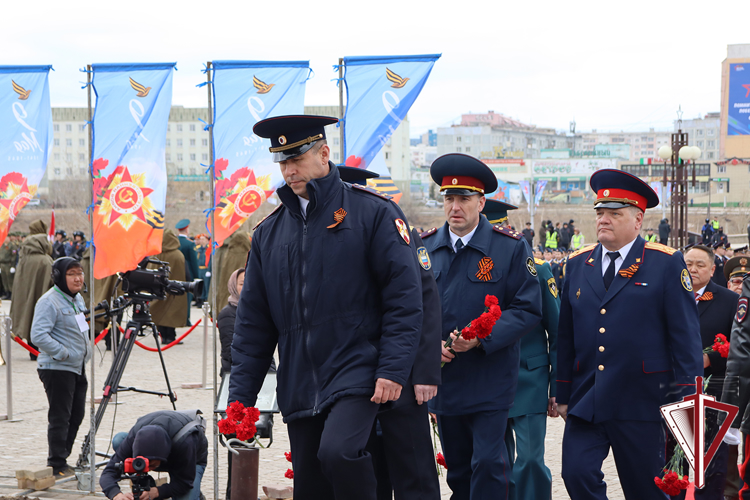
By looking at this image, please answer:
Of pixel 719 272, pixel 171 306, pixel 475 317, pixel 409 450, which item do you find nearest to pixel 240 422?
pixel 409 450

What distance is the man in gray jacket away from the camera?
679 cm

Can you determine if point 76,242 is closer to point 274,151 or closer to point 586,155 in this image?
point 274,151

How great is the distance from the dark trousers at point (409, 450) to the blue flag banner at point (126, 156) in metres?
3.92

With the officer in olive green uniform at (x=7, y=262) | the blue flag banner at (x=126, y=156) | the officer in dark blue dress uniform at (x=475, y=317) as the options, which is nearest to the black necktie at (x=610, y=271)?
the officer in dark blue dress uniform at (x=475, y=317)

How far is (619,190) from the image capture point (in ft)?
15.3

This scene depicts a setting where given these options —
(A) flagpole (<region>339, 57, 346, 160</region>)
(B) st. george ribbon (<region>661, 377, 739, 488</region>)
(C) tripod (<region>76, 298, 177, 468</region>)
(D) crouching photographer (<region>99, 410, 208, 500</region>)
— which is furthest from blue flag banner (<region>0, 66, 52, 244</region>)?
(B) st. george ribbon (<region>661, 377, 739, 488</region>)

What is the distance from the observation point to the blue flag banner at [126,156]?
23.1 feet

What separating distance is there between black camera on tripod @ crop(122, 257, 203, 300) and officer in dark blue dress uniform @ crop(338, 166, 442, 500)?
319 cm

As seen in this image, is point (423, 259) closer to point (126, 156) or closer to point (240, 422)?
point (240, 422)

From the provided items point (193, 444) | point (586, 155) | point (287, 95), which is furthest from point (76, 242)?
point (586, 155)

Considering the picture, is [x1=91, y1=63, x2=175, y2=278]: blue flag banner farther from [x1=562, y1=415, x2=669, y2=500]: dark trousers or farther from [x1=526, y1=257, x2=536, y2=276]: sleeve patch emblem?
[x1=562, y1=415, x2=669, y2=500]: dark trousers

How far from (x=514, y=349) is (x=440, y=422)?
0.56 meters

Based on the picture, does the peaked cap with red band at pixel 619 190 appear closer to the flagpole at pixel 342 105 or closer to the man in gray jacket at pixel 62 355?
the flagpole at pixel 342 105

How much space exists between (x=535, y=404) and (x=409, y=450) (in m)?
1.40
